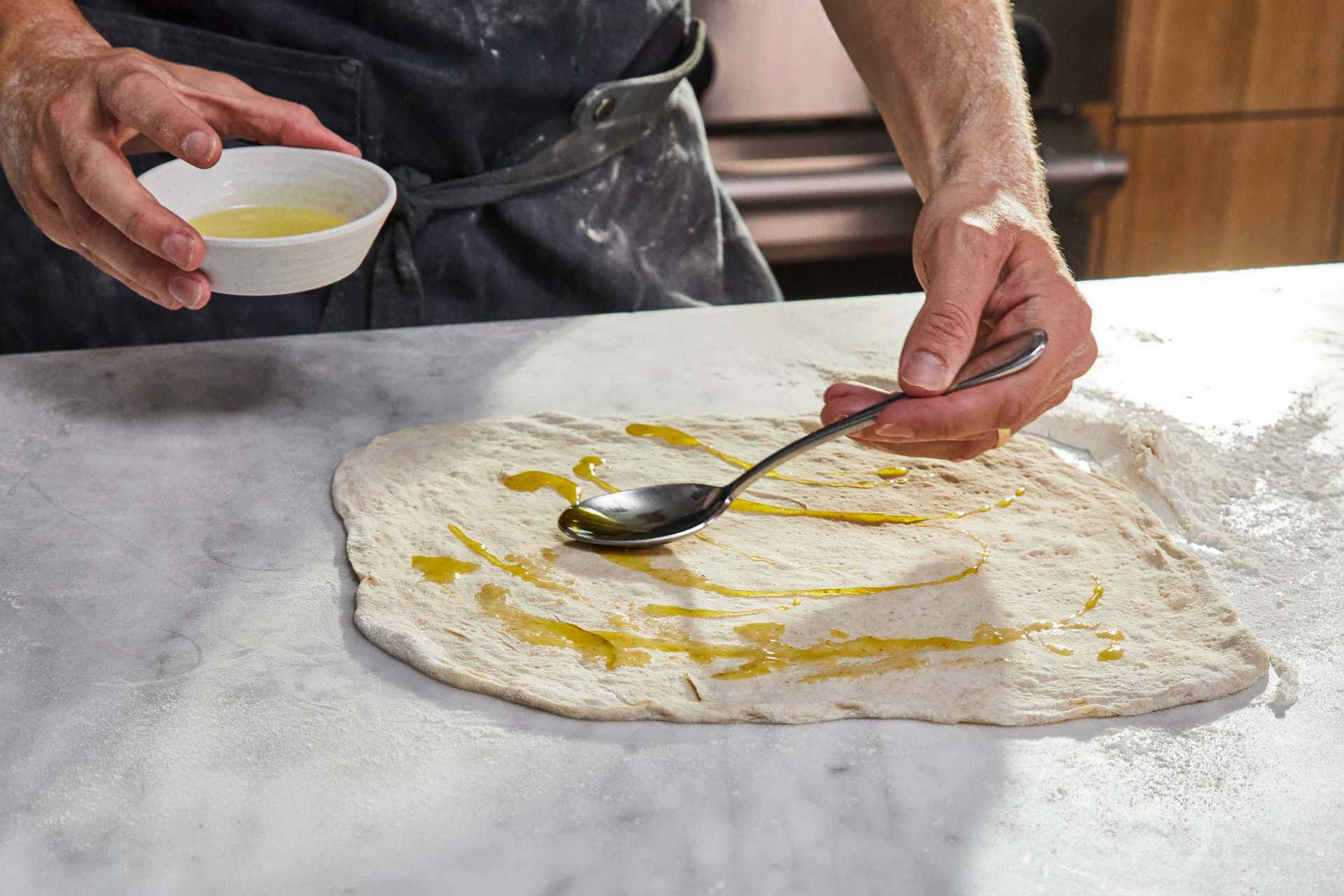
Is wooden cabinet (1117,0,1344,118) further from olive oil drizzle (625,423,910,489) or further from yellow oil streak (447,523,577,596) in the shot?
yellow oil streak (447,523,577,596)

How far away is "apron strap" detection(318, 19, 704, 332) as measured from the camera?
1.40 meters

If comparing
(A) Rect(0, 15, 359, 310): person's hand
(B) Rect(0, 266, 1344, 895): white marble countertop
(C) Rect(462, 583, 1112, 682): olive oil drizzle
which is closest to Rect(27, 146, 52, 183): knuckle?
(A) Rect(0, 15, 359, 310): person's hand

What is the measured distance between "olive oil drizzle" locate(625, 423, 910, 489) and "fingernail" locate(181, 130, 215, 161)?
0.47 m

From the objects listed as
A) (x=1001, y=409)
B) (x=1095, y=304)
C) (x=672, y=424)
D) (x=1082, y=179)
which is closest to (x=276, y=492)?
(x=672, y=424)

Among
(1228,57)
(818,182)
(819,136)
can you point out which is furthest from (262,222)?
(1228,57)

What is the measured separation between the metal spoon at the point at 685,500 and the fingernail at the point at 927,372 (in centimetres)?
2

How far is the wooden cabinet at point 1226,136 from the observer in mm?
2721

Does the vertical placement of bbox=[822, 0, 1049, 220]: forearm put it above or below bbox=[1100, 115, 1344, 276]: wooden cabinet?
above

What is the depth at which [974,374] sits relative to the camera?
97 centimetres

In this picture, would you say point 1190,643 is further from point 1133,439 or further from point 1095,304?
point 1095,304

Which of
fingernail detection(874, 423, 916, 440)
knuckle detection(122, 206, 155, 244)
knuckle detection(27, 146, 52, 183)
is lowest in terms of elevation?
fingernail detection(874, 423, 916, 440)

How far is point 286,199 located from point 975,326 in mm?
708

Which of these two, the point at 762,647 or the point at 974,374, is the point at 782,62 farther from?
the point at 762,647

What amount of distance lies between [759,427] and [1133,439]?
1.23ft
